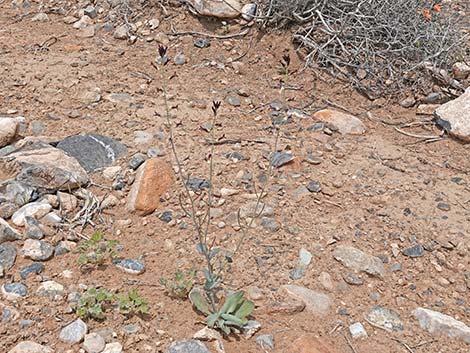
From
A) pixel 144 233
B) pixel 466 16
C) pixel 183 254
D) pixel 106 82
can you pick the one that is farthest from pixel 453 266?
pixel 466 16

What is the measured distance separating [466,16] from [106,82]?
2.75m

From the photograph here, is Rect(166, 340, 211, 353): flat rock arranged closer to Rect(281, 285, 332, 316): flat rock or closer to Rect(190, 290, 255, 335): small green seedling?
Rect(190, 290, 255, 335): small green seedling

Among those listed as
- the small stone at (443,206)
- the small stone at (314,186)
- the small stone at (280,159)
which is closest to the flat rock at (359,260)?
the small stone at (314,186)

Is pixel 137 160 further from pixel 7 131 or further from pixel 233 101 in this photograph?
pixel 233 101

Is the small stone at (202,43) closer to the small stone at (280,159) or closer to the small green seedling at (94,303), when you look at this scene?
the small stone at (280,159)

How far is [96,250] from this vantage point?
252 cm

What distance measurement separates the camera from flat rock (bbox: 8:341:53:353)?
2088mm

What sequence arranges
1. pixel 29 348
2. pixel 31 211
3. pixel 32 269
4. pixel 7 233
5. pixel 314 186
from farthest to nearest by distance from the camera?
pixel 314 186 → pixel 31 211 → pixel 7 233 → pixel 32 269 → pixel 29 348

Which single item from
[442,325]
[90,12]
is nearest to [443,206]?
[442,325]

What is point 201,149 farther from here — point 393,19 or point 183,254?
point 393,19

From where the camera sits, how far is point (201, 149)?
3.26 metres

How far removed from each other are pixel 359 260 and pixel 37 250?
1.36 metres

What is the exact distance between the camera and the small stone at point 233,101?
3.74 m

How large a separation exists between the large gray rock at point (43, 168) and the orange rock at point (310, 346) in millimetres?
1293
